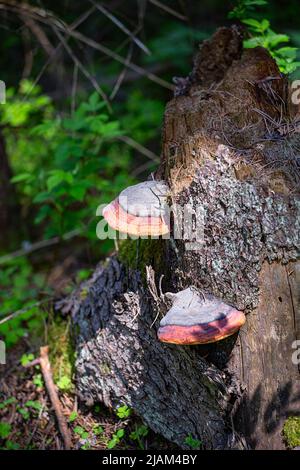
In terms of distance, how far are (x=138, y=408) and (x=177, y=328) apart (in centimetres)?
154

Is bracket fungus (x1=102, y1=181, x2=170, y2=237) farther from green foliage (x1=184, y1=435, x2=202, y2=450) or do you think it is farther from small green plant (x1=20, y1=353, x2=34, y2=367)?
small green plant (x1=20, y1=353, x2=34, y2=367)

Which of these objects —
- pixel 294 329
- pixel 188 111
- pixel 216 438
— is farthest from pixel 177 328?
pixel 188 111

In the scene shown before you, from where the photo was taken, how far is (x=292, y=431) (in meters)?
3.06

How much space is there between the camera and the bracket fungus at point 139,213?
3.15m

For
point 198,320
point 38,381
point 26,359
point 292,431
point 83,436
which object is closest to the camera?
point 198,320

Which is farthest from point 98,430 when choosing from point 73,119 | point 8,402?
point 73,119

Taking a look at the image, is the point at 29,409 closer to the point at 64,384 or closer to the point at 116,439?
the point at 64,384

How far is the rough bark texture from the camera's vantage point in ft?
9.99

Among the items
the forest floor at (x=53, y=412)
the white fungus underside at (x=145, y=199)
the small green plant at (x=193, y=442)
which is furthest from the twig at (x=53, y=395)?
the white fungus underside at (x=145, y=199)

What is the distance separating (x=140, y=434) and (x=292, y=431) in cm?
145

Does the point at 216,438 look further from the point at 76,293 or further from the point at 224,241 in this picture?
the point at 76,293

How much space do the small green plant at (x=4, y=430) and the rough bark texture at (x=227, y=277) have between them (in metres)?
1.02

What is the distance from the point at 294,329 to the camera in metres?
3.05

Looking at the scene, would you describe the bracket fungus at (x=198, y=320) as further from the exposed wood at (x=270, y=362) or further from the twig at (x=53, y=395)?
the twig at (x=53, y=395)
